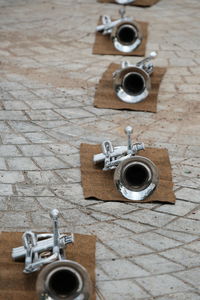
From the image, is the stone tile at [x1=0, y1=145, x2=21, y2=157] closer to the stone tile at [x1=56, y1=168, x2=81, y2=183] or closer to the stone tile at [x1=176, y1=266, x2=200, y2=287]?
the stone tile at [x1=56, y1=168, x2=81, y2=183]

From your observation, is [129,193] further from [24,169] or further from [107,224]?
[24,169]

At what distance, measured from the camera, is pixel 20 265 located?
20.1ft

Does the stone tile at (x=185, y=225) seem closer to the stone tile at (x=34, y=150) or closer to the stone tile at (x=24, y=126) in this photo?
the stone tile at (x=34, y=150)

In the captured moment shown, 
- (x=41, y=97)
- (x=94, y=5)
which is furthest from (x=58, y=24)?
(x=41, y=97)

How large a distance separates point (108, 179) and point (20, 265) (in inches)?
69.2

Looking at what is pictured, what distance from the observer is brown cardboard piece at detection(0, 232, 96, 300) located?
580cm

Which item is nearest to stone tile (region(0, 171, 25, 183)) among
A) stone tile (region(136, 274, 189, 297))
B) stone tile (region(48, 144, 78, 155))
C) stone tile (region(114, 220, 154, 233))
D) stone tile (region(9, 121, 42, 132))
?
stone tile (region(48, 144, 78, 155))

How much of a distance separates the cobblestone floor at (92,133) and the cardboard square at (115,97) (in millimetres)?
99

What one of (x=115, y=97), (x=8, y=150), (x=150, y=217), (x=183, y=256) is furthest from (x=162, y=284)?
(x=115, y=97)

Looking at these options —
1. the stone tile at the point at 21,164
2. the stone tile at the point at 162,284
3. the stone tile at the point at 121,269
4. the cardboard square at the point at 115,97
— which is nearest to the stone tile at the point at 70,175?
the stone tile at the point at 21,164

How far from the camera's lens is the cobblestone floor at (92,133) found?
21.0 ft

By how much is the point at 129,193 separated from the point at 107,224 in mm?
495

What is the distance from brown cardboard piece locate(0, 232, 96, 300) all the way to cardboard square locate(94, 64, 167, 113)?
9.86ft

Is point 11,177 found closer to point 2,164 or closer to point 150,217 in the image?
point 2,164
